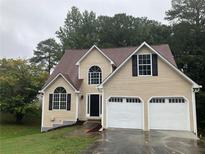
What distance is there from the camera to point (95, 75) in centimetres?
2139

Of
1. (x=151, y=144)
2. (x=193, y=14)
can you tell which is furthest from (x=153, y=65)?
(x=193, y=14)

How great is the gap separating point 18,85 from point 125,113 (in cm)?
1502

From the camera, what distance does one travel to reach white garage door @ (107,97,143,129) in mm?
16719

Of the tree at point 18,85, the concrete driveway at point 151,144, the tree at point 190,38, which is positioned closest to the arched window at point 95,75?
the concrete driveway at point 151,144

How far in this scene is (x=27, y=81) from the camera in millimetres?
26781

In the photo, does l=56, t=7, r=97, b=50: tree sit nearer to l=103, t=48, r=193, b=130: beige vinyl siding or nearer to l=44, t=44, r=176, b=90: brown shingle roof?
l=44, t=44, r=176, b=90: brown shingle roof

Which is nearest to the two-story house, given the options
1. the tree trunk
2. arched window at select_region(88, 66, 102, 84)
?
arched window at select_region(88, 66, 102, 84)

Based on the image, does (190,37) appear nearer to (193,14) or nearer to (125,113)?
(193,14)

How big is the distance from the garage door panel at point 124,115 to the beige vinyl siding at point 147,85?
48cm

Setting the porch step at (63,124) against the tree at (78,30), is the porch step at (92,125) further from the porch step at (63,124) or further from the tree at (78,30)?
the tree at (78,30)

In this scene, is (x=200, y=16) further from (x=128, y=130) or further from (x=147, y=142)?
(x=147, y=142)

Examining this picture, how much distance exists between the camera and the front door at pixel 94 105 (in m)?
20.5

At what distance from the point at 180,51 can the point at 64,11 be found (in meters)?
25.8

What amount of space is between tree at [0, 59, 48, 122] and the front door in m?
8.21
